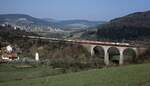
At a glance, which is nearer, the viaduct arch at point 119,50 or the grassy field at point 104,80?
the grassy field at point 104,80

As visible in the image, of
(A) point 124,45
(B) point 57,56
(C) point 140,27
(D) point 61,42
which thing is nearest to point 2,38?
(D) point 61,42

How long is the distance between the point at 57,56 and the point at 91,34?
286 ft

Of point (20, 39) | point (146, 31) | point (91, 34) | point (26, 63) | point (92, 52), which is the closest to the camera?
point (26, 63)

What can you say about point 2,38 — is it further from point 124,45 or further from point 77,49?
point 124,45

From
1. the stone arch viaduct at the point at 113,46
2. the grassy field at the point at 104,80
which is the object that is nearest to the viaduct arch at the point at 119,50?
the stone arch viaduct at the point at 113,46

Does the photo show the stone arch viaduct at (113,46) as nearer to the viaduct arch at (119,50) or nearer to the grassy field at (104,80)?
the viaduct arch at (119,50)

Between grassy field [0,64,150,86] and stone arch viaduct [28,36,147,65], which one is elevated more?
grassy field [0,64,150,86]

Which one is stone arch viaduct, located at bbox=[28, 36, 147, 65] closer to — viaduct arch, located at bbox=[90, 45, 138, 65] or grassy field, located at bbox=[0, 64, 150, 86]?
viaduct arch, located at bbox=[90, 45, 138, 65]

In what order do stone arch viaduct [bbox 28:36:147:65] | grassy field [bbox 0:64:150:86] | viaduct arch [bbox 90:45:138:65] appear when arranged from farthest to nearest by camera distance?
1. viaduct arch [bbox 90:45:138:65]
2. stone arch viaduct [bbox 28:36:147:65]
3. grassy field [bbox 0:64:150:86]

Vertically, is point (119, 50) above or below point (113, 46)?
below

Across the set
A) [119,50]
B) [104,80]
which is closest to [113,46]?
[119,50]

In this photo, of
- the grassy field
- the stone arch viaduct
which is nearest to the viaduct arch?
the stone arch viaduct

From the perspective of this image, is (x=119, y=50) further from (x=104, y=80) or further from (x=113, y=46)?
(x=104, y=80)

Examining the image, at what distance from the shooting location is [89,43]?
88250mm
